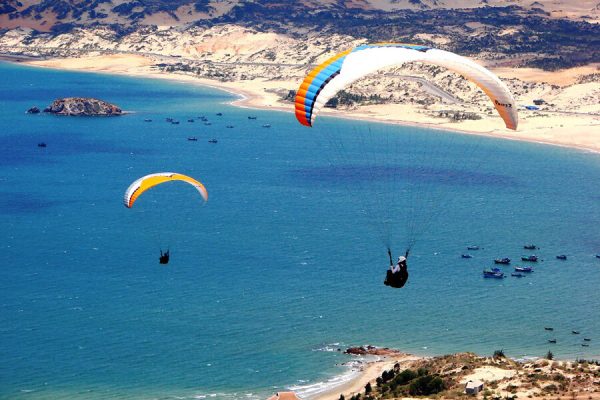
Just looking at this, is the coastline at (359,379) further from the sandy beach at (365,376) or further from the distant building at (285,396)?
the distant building at (285,396)

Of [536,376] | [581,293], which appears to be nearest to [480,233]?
[581,293]

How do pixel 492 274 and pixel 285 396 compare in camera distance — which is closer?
pixel 285 396

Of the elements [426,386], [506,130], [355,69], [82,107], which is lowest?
[426,386]

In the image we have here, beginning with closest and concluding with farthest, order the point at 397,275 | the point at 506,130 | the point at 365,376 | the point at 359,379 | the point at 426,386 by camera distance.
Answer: the point at 397,275 < the point at 426,386 < the point at 359,379 < the point at 365,376 < the point at 506,130

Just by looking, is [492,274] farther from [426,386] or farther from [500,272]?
[426,386]

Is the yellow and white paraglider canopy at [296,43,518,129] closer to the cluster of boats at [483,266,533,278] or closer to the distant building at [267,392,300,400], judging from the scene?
the distant building at [267,392,300,400]

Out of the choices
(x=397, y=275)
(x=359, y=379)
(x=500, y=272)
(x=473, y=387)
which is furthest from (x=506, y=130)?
(x=397, y=275)
